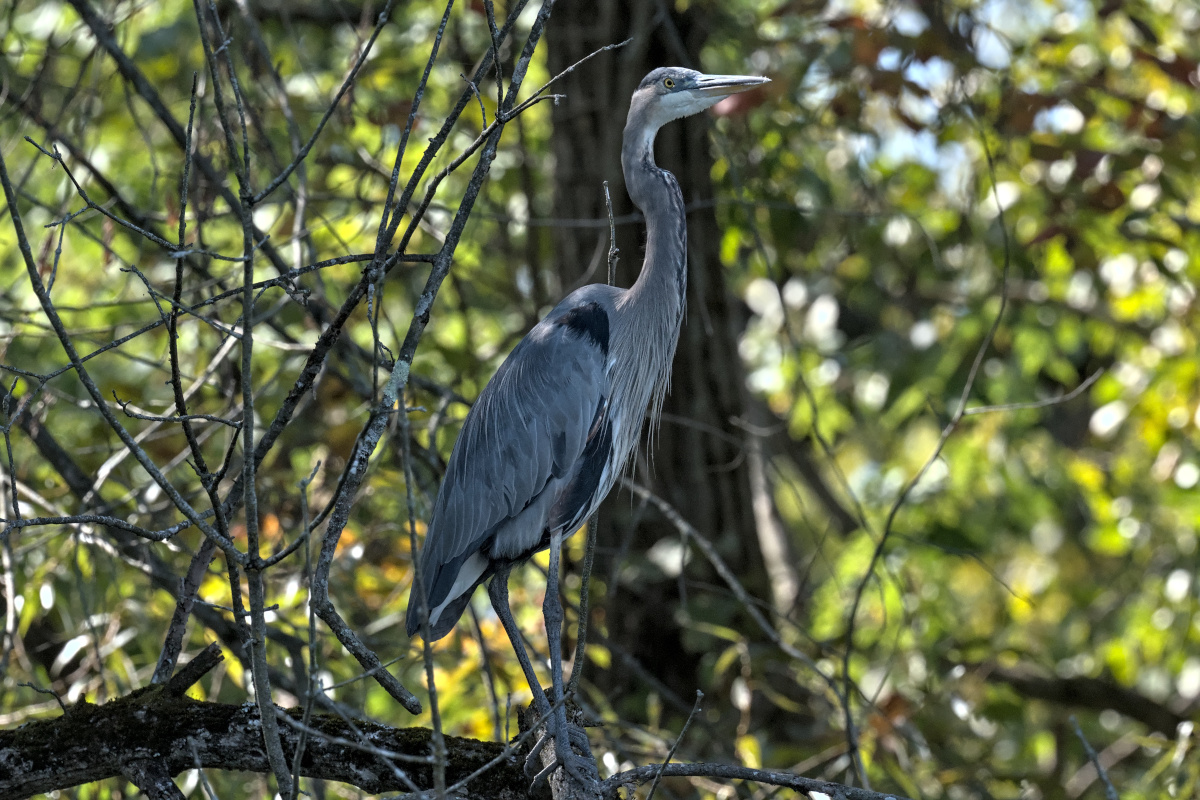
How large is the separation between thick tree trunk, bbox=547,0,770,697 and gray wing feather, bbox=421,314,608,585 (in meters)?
1.46

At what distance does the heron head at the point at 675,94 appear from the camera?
3305 millimetres

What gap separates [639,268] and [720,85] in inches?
52.4

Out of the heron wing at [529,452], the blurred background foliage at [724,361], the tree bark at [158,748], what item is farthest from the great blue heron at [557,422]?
A: the tree bark at [158,748]

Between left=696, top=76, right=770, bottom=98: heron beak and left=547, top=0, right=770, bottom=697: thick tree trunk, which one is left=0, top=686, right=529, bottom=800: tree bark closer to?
left=696, top=76, right=770, bottom=98: heron beak

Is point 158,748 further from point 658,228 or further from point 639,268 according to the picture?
point 639,268

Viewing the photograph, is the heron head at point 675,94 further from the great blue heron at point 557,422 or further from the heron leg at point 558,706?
the heron leg at point 558,706

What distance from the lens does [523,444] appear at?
317cm

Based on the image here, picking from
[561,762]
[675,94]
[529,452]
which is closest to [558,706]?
[561,762]

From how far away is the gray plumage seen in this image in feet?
10.2

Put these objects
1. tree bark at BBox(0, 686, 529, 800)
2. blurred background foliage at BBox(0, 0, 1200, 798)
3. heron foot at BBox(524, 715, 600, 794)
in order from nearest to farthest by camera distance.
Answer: tree bark at BBox(0, 686, 529, 800) < heron foot at BBox(524, 715, 600, 794) < blurred background foliage at BBox(0, 0, 1200, 798)

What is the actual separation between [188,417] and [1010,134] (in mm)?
4141

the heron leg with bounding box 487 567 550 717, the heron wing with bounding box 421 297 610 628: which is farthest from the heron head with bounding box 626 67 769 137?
the heron leg with bounding box 487 567 550 717

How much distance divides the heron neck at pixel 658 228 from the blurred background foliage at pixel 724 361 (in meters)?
0.29

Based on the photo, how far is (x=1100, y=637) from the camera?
6758mm
